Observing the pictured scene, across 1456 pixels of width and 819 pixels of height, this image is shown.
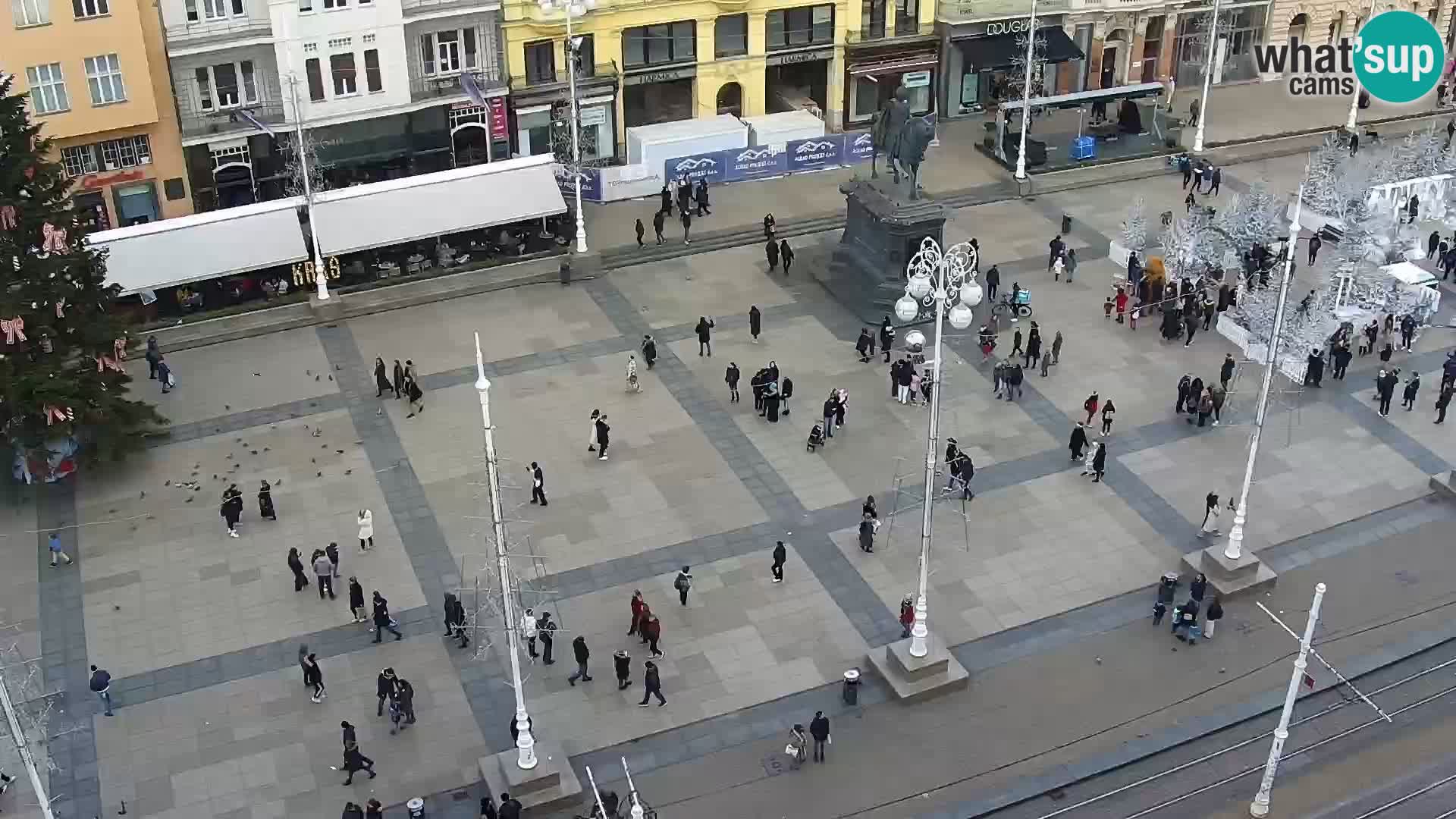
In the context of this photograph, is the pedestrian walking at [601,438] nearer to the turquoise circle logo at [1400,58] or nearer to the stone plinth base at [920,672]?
the stone plinth base at [920,672]

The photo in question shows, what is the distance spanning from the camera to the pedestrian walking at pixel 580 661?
93.5 ft

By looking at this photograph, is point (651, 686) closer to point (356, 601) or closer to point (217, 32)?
point (356, 601)

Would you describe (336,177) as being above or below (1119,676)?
above

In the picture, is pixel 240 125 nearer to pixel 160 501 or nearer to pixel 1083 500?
pixel 160 501

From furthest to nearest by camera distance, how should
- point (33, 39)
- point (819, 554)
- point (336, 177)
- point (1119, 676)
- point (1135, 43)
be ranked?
point (1135, 43)
point (336, 177)
point (33, 39)
point (819, 554)
point (1119, 676)

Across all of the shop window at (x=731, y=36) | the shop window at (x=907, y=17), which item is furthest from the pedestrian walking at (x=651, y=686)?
the shop window at (x=907, y=17)

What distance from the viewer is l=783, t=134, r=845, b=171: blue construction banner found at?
5250 centimetres

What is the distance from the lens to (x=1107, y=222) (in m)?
49.4

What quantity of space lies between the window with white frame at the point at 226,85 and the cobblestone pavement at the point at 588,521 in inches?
356

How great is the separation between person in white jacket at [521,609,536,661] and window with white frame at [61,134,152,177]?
2386 cm

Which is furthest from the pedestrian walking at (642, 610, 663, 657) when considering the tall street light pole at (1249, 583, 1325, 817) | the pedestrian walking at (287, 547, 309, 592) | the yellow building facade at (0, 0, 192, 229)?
the yellow building facade at (0, 0, 192, 229)

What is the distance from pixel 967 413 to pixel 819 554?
7684 mm

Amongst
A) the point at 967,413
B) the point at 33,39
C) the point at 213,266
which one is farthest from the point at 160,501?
the point at 967,413

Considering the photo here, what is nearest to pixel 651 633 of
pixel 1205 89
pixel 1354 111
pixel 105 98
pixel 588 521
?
pixel 588 521
